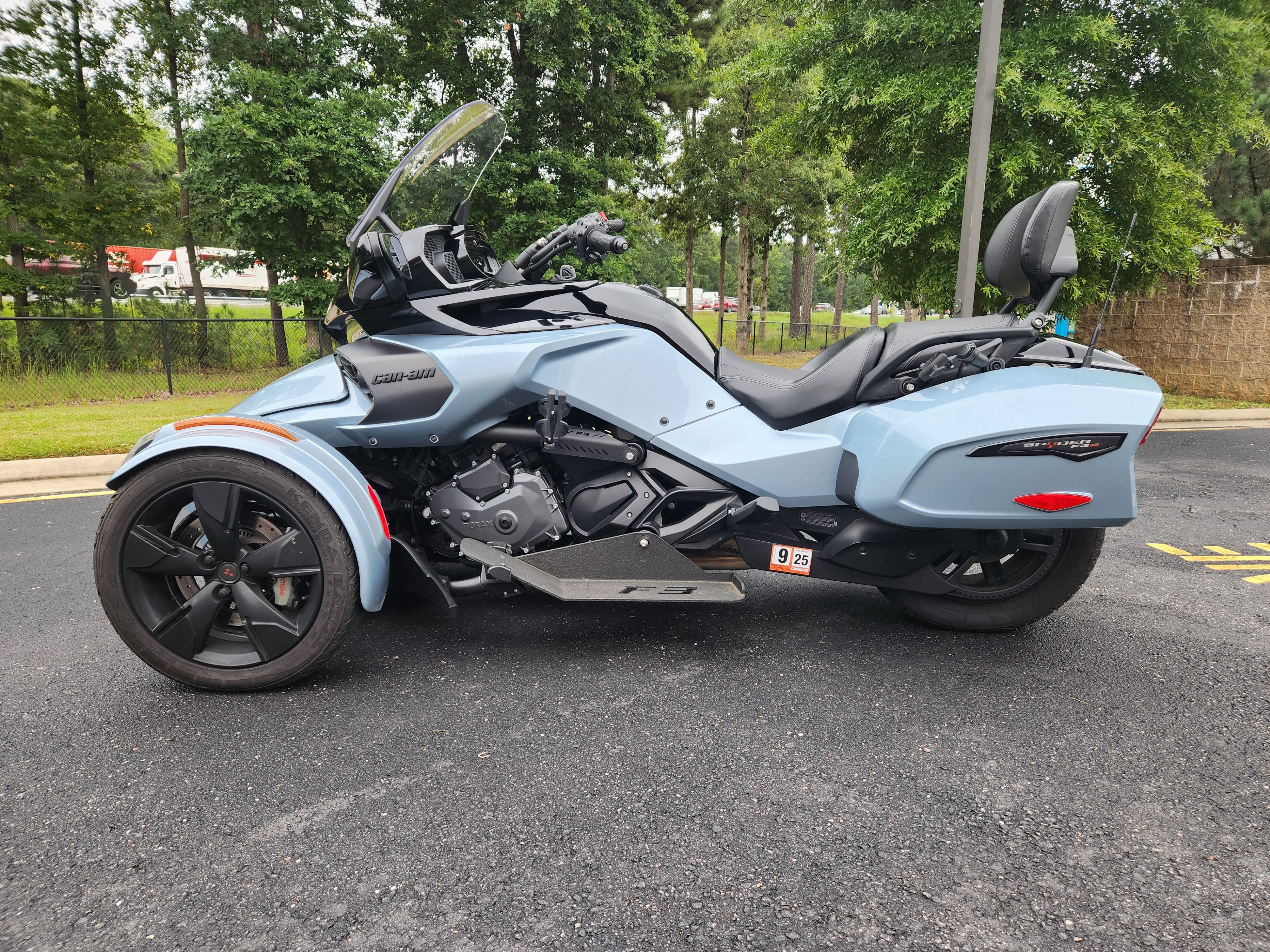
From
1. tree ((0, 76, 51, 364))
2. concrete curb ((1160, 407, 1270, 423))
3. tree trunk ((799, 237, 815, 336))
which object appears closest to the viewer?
concrete curb ((1160, 407, 1270, 423))

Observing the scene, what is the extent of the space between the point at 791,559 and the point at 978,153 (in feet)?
17.9

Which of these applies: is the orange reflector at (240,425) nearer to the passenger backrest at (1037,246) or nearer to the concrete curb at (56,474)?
the passenger backrest at (1037,246)

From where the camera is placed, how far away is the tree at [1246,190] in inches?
504

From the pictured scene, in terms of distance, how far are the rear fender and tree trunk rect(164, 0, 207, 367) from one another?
1204 cm

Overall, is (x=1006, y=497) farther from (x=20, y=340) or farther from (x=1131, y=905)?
(x=20, y=340)

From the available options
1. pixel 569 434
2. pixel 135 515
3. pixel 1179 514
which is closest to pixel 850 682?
pixel 569 434

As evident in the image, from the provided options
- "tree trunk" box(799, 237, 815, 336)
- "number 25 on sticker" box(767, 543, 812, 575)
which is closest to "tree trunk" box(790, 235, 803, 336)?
"tree trunk" box(799, 237, 815, 336)

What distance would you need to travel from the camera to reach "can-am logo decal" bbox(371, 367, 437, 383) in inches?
94.7

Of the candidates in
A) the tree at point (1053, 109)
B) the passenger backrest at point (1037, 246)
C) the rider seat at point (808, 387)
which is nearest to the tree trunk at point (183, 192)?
the tree at point (1053, 109)

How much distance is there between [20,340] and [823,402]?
13.1 m

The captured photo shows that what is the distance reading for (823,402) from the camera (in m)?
2.54

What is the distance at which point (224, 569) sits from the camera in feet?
7.52

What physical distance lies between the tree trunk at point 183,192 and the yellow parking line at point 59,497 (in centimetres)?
708

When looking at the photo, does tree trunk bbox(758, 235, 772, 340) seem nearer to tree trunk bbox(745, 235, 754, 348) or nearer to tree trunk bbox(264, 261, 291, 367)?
tree trunk bbox(745, 235, 754, 348)
